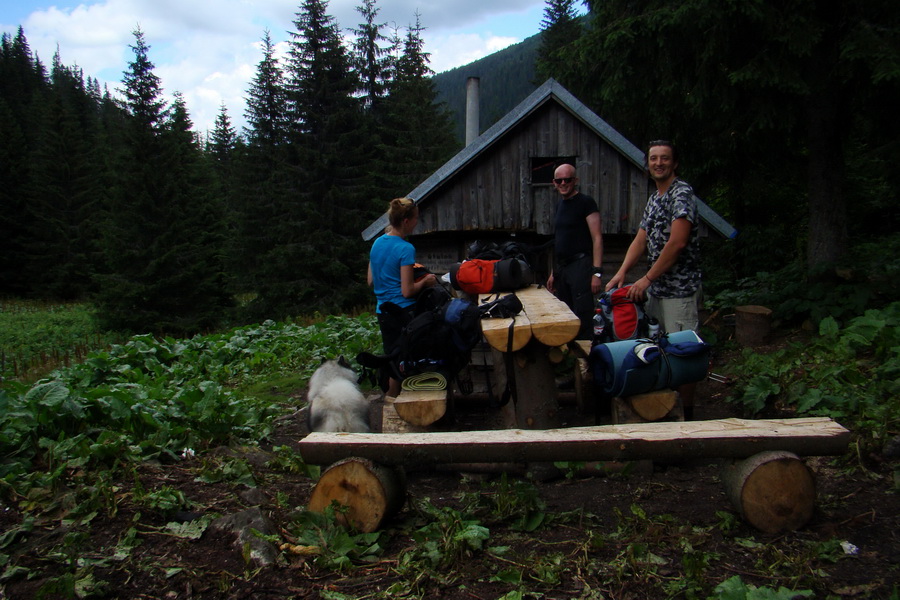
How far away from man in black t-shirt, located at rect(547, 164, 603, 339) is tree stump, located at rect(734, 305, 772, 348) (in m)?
2.97

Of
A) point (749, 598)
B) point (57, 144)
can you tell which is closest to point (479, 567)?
point (749, 598)

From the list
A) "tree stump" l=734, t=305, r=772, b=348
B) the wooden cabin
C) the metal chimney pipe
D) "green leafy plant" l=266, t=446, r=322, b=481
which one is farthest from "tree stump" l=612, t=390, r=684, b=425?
the metal chimney pipe

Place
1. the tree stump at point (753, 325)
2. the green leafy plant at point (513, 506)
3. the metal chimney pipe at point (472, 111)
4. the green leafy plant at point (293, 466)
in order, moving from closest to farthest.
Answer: the green leafy plant at point (513, 506)
the green leafy plant at point (293, 466)
the tree stump at point (753, 325)
the metal chimney pipe at point (472, 111)

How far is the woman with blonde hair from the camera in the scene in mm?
4645

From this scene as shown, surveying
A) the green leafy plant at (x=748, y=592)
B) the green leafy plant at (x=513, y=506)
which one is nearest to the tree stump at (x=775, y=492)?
the green leafy plant at (x=748, y=592)

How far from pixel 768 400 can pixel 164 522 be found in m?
4.69

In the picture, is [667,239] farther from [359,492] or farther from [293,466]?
[293,466]

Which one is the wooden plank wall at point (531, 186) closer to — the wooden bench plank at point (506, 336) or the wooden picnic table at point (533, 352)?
the wooden picnic table at point (533, 352)

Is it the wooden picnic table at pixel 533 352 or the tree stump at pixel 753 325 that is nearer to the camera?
the wooden picnic table at pixel 533 352

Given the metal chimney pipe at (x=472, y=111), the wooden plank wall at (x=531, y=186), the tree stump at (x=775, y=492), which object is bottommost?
the tree stump at (x=775, y=492)

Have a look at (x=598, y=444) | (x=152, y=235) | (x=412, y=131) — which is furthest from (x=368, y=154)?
(x=598, y=444)

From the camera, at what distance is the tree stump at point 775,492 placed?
271 centimetres

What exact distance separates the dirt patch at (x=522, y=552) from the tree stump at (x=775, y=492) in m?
0.07

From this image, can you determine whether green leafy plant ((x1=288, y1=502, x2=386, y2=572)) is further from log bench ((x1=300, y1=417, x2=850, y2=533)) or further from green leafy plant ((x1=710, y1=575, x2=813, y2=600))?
green leafy plant ((x1=710, y1=575, x2=813, y2=600))
